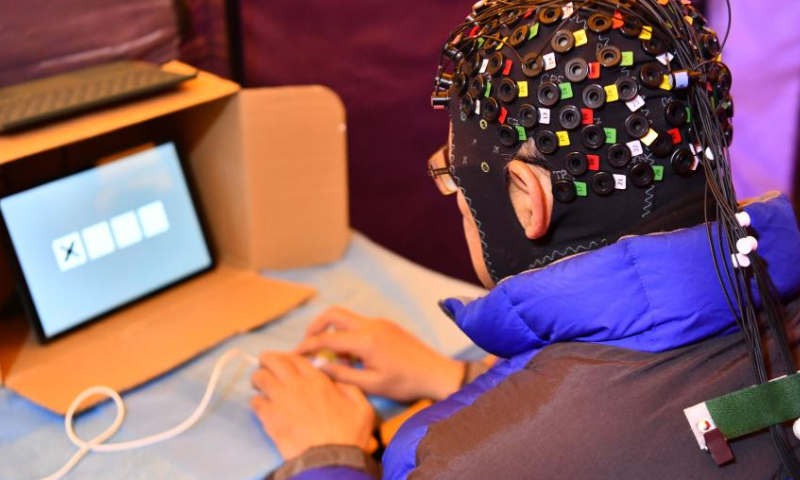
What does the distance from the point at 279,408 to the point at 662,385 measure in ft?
1.61

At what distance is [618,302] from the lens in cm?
82

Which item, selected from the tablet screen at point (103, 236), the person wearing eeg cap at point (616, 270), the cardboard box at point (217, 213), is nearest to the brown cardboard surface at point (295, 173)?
the cardboard box at point (217, 213)

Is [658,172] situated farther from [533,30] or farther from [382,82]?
[382,82]

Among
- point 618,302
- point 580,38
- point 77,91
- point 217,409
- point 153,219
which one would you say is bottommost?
point 217,409

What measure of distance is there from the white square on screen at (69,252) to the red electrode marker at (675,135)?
0.82m

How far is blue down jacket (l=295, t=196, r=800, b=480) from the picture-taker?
0.81 m

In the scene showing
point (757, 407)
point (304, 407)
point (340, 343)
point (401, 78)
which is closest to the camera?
point (757, 407)

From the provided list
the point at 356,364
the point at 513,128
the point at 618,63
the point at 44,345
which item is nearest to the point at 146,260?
the point at 44,345

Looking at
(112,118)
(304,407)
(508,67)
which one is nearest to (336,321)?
(304,407)

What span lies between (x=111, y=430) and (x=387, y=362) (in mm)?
362

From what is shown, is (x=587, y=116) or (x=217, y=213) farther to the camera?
(x=217, y=213)

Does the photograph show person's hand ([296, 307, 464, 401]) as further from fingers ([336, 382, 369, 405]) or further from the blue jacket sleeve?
the blue jacket sleeve

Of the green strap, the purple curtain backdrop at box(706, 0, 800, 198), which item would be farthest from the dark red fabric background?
the green strap

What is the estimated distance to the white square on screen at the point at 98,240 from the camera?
1235 mm
